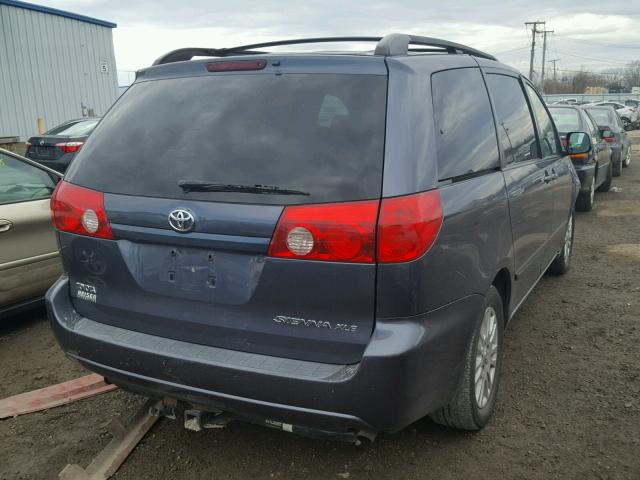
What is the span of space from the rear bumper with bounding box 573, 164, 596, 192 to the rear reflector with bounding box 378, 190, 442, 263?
742 centimetres

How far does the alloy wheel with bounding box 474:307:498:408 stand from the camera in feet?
9.67

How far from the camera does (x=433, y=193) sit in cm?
232

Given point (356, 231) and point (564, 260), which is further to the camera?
point (564, 260)

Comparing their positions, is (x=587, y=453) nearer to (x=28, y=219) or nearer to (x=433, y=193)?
(x=433, y=193)

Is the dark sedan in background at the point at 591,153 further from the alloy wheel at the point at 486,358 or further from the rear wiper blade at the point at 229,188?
the rear wiper blade at the point at 229,188

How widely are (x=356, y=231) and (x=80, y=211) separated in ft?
4.22

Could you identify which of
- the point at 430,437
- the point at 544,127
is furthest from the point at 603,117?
the point at 430,437

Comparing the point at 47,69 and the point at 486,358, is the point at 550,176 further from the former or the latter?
the point at 47,69

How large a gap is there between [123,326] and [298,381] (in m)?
0.89

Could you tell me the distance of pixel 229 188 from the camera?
2.36 metres

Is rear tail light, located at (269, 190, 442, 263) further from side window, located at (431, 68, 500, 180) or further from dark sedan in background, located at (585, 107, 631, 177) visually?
dark sedan in background, located at (585, 107, 631, 177)

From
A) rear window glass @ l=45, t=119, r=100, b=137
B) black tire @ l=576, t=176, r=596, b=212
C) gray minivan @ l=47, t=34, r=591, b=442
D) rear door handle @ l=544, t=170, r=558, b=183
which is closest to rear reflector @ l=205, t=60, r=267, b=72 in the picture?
gray minivan @ l=47, t=34, r=591, b=442

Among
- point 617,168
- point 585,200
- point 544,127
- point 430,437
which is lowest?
point 617,168

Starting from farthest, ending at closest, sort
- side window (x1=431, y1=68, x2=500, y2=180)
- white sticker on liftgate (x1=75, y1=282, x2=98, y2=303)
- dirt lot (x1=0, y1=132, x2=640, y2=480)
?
1. dirt lot (x1=0, y1=132, x2=640, y2=480)
2. white sticker on liftgate (x1=75, y1=282, x2=98, y2=303)
3. side window (x1=431, y1=68, x2=500, y2=180)
